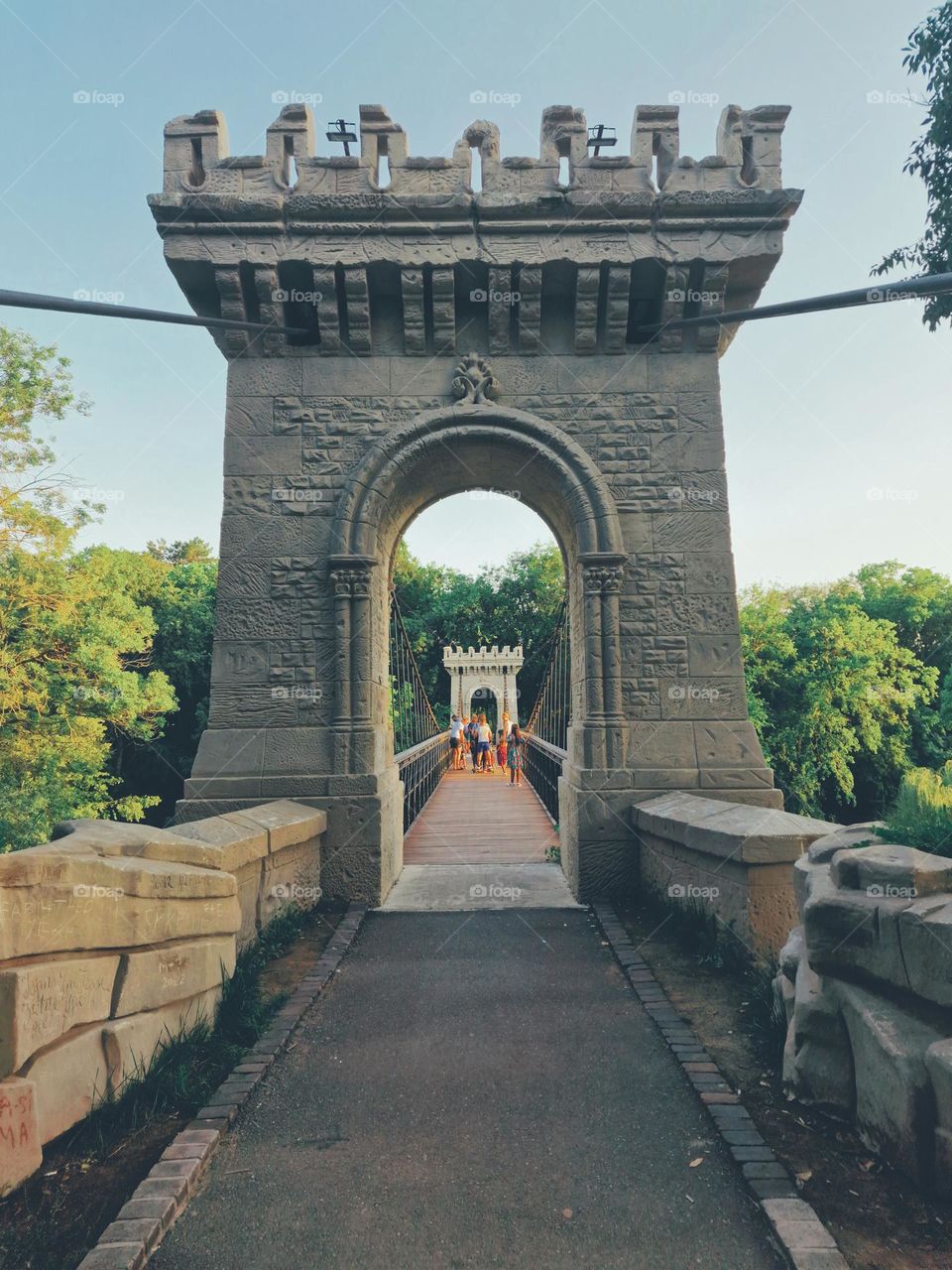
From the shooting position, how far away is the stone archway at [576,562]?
15.5 ft

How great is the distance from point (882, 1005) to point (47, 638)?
12929 mm

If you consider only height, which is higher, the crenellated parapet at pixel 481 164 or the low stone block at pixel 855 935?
the crenellated parapet at pixel 481 164

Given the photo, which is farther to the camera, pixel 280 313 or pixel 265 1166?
pixel 280 313

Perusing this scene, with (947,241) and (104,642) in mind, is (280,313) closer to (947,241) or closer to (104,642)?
(947,241)

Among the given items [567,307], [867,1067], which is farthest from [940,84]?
[867,1067]

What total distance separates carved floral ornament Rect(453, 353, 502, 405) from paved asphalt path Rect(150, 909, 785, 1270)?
3948 mm

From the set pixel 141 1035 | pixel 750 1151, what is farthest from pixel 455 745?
pixel 750 1151

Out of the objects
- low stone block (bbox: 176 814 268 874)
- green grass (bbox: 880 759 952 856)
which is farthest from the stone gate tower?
green grass (bbox: 880 759 952 856)

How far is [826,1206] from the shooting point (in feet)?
5.59

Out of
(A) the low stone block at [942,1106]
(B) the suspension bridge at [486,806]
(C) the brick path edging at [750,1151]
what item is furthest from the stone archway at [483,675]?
(A) the low stone block at [942,1106]

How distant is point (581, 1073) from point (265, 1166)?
1.10 metres

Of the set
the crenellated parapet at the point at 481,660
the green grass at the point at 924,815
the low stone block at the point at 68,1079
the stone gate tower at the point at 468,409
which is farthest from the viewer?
the crenellated parapet at the point at 481,660

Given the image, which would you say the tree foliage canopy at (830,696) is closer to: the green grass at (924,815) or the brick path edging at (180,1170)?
the green grass at (924,815)

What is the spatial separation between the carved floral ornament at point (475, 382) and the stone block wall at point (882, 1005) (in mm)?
3970
